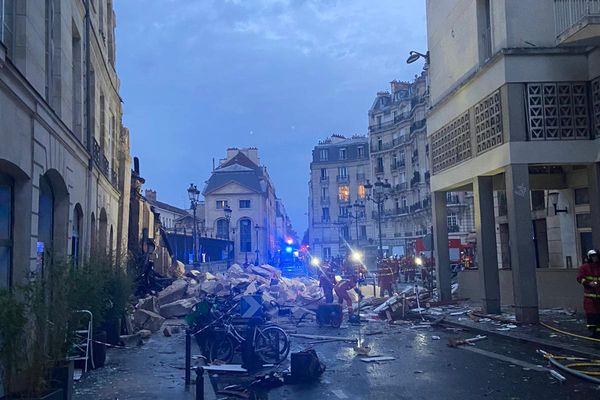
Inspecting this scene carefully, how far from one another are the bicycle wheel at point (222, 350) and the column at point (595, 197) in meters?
10.2

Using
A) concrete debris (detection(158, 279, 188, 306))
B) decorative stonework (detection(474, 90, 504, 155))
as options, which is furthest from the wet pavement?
concrete debris (detection(158, 279, 188, 306))

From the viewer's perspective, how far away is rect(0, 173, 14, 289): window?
7.62 m

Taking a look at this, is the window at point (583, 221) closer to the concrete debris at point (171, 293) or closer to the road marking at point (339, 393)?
the road marking at point (339, 393)

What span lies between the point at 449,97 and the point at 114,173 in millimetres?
12780

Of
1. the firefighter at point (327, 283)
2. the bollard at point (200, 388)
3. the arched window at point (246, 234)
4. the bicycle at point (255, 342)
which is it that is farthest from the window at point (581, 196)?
the arched window at point (246, 234)

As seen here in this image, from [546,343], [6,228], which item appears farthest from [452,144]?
[6,228]

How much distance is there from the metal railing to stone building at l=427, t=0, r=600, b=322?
1.1 inches

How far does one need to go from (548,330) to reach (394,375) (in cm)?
559

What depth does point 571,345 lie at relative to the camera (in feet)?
35.8

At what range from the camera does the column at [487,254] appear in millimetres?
16141

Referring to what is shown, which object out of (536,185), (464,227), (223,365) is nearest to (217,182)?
(464,227)

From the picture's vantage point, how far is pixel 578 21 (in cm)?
1184

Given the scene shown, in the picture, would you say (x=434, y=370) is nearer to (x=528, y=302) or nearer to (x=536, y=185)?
(x=528, y=302)

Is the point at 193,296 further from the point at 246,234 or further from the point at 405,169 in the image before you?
the point at 246,234
